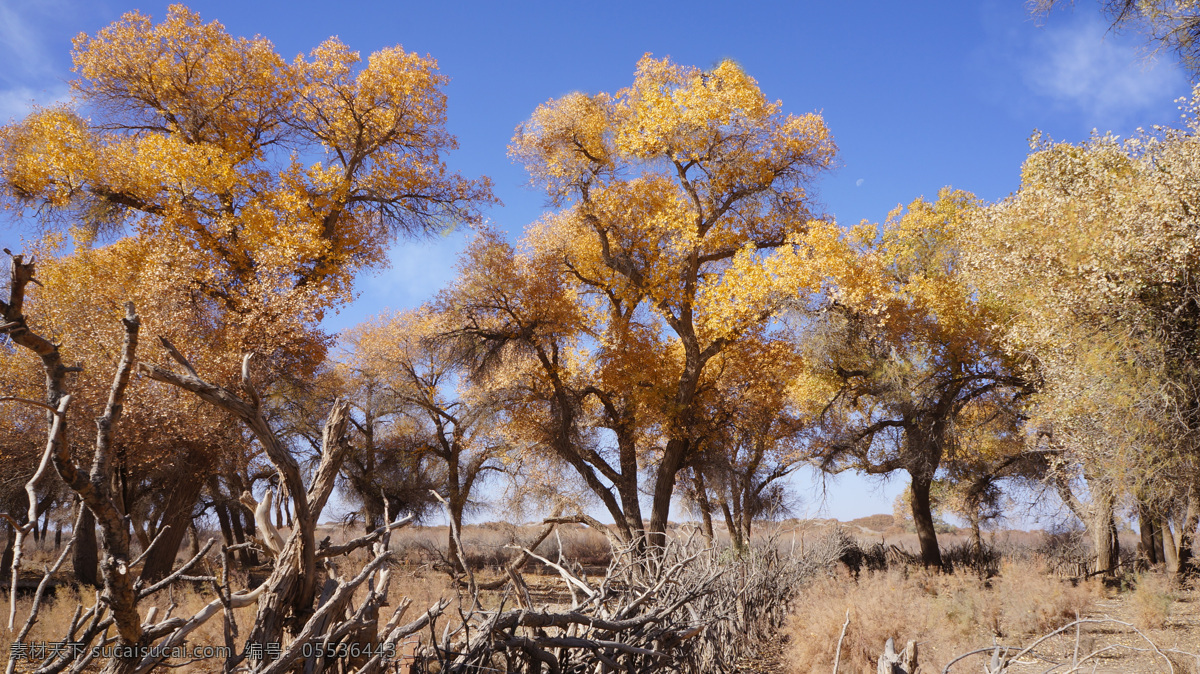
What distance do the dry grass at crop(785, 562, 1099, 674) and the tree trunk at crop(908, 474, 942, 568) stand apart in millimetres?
4503

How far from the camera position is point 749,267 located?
14.6 meters

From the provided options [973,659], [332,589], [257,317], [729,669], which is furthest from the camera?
[257,317]

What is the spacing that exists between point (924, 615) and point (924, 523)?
9.45 m

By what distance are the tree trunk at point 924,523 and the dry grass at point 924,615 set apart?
14.8 feet

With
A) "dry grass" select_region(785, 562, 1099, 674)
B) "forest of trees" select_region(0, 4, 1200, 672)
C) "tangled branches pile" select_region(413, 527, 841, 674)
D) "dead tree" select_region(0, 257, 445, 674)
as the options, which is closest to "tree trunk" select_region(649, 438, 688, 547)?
"forest of trees" select_region(0, 4, 1200, 672)

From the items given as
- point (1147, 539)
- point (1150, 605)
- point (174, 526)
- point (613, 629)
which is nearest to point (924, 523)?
point (1147, 539)

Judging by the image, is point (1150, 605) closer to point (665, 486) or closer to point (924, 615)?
point (924, 615)

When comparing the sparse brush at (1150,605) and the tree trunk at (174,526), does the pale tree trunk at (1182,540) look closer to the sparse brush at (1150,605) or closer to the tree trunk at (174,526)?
the sparse brush at (1150,605)

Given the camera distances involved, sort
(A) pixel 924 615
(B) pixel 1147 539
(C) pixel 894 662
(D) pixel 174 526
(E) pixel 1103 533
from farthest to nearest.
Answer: (B) pixel 1147 539
(E) pixel 1103 533
(D) pixel 174 526
(A) pixel 924 615
(C) pixel 894 662

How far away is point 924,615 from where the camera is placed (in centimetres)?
1097

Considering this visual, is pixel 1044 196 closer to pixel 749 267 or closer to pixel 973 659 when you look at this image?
pixel 749 267

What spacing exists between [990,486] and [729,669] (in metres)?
19.9

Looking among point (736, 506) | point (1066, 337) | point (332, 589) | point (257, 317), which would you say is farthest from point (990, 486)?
point (332, 589)

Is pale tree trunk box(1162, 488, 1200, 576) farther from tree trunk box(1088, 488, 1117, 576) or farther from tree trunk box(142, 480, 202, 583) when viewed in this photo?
tree trunk box(142, 480, 202, 583)
